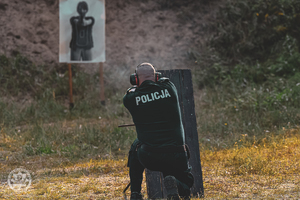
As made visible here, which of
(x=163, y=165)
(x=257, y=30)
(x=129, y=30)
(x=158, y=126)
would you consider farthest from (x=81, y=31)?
(x=163, y=165)

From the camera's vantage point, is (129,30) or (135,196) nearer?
(135,196)

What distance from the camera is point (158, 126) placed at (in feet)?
9.14

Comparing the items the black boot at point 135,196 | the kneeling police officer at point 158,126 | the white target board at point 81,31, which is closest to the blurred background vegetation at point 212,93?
the white target board at point 81,31

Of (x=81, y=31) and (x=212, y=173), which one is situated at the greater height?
(x=81, y=31)

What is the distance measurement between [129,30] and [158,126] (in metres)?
8.22

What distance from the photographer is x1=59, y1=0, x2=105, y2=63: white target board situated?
8.45m

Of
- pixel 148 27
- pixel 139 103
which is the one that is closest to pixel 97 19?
pixel 148 27

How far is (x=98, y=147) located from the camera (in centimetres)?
590

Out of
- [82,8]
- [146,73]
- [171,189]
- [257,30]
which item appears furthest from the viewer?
[257,30]

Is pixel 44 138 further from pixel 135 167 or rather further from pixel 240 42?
pixel 240 42

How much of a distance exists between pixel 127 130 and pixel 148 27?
5.27 meters

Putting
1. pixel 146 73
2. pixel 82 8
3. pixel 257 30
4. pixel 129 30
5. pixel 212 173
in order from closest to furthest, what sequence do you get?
pixel 146 73 → pixel 212 173 → pixel 82 8 → pixel 257 30 → pixel 129 30

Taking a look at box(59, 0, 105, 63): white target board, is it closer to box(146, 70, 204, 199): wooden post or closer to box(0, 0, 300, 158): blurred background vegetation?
box(0, 0, 300, 158): blurred background vegetation

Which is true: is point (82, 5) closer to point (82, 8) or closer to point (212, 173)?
point (82, 8)
